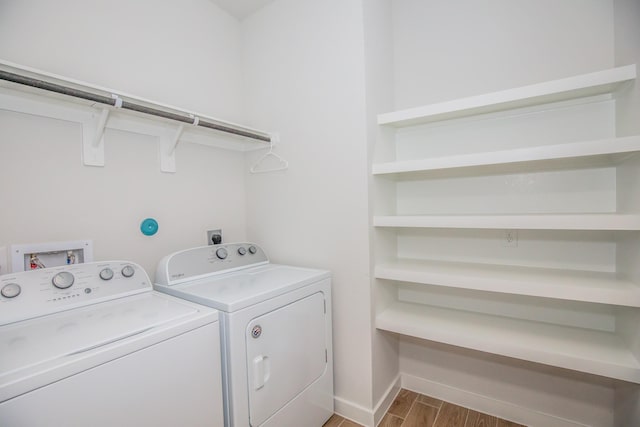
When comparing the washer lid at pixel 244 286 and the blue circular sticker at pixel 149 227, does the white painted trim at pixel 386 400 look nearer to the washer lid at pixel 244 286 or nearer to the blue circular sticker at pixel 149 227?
the washer lid at pixel 244 286

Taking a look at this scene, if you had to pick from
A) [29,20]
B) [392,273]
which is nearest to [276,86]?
[29,20]

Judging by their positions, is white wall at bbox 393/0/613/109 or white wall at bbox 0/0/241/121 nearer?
white wall at bbox 0/0/241/121

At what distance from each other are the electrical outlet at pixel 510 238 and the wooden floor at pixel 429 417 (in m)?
1.00

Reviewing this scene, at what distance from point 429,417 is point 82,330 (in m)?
1.80

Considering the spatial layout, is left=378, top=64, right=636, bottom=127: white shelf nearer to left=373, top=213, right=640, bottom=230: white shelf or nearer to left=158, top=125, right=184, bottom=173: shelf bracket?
left=373, top=213, right=640, bottom=230: white shelf

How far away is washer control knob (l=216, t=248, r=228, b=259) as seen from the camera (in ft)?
5.51

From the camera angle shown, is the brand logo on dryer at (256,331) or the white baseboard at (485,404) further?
the white baseboard at (485,404)

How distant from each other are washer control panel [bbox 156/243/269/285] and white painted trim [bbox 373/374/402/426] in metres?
1.10

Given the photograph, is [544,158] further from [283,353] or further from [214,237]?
[214,237]

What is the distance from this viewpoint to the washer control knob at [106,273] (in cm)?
125

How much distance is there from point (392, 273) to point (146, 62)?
184cm

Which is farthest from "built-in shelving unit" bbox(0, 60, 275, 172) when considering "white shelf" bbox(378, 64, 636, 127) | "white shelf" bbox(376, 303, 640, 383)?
"white shelf" bbox(376, 303, 640, 383)

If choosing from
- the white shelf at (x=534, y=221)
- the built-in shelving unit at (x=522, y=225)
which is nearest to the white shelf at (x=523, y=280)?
the built-in shelving unit at (x=522, y=225)

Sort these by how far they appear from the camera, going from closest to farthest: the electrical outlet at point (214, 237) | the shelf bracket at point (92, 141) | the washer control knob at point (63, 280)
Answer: the washer control knob at point (63, 280) < the shelf bracket at point (92, 141) < the electrical outlet at point (214, 237)
